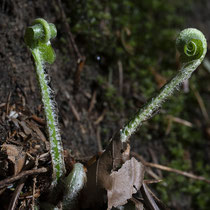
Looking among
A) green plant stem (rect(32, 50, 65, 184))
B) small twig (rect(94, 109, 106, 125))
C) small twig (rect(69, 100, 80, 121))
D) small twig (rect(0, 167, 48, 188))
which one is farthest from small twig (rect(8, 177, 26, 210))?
small twig (rect(94, 109, 106, 125))

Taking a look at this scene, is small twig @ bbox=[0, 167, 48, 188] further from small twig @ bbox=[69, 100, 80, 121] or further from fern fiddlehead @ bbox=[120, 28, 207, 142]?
small twig @ bbox=[69, 100, 80, 121]

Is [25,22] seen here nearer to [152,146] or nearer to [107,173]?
[107,173]

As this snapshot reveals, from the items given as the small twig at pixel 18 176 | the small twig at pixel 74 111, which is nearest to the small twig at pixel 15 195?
the small twig at pixel 18 176

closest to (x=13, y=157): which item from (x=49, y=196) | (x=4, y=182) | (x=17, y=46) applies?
(x=4, y=182)

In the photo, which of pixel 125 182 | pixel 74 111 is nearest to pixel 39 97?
pixel 74 111

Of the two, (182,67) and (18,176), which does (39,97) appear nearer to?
(18,176)
